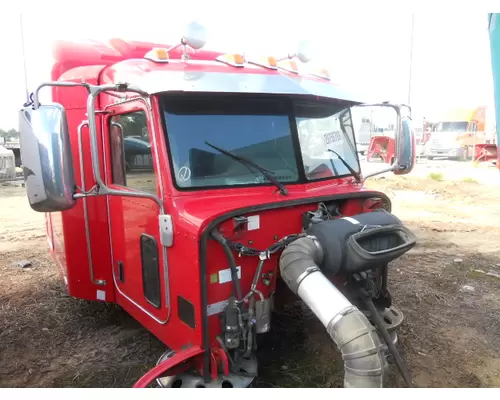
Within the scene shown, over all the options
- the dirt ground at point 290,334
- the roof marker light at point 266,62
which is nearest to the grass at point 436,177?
the dirt ground at point 290,334

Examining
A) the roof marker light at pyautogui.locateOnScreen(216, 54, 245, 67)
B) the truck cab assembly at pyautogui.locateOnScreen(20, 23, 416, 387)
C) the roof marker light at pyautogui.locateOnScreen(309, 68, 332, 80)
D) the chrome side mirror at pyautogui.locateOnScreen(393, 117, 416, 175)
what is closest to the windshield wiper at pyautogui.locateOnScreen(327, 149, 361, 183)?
the truck cab assembly at pyautogui.locateOnScreen(20, 23, 416, 387)

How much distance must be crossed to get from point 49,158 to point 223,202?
1.03m

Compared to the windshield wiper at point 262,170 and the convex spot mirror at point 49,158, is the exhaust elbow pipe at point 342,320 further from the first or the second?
the convex spot mirror at point 49,158

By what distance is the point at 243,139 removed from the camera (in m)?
2.87

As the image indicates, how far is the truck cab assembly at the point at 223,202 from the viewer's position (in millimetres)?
2299

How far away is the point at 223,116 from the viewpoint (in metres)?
2.83

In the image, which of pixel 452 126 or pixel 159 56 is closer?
pixel 159 56

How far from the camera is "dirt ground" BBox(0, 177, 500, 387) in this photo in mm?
3287

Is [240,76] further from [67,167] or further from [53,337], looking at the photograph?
[53,337]

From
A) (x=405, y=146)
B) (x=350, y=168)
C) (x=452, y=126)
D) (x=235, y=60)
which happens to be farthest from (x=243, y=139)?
(x=452, y=126)

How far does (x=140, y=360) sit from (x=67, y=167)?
6.38 ft

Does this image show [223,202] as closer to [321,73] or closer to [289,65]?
[289,65]

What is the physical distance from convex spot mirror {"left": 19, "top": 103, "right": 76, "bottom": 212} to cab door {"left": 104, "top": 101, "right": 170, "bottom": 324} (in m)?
0.54

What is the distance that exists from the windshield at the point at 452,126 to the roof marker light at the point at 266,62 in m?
24.0
